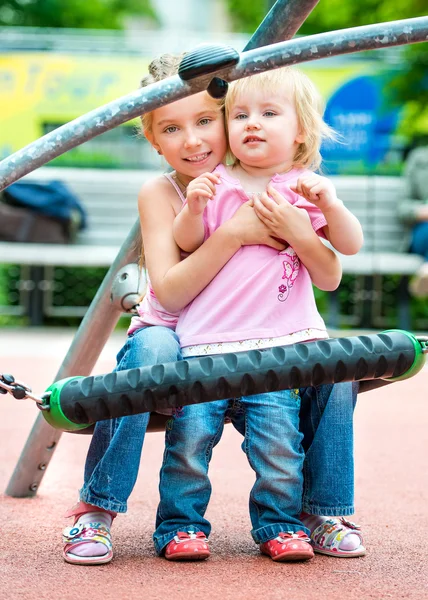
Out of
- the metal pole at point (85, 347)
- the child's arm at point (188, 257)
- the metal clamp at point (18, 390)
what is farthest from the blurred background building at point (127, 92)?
the metal clamp at point (18, 390)

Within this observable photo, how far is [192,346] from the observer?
2053mm

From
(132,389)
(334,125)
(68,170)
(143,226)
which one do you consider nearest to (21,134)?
(68,170)

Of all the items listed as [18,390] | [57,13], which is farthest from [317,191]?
[57,13]

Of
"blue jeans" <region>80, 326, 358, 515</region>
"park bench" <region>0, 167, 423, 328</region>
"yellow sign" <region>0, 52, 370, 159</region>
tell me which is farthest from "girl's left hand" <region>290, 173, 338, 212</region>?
"yellow sign" <region>0, 52, 370, 159</region>

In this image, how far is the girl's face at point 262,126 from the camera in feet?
6.75

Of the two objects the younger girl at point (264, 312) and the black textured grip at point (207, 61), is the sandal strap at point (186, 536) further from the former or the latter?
the black textured grip at point (207, 61)

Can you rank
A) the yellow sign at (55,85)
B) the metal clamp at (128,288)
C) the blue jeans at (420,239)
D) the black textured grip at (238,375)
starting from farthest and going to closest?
the yellow sign at (55,85)
the blue jeans at (420,239)
the metal clamp at (128,288)
the black textured grip at (238,375)

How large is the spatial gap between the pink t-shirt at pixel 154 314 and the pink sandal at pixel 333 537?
1.78 feet

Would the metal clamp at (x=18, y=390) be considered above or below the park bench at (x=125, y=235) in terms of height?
below

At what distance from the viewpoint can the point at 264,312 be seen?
205 cm

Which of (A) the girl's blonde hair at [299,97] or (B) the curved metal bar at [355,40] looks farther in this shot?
(A) the girl's blonde hair at [299,97]

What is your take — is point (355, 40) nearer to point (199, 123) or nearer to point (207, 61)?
point (207, 61)

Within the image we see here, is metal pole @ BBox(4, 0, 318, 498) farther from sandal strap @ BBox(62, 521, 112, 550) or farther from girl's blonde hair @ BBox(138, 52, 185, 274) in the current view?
sandal strap @ BBox(62, 521, 112, 550)

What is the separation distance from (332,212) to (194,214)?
0.28 metres
